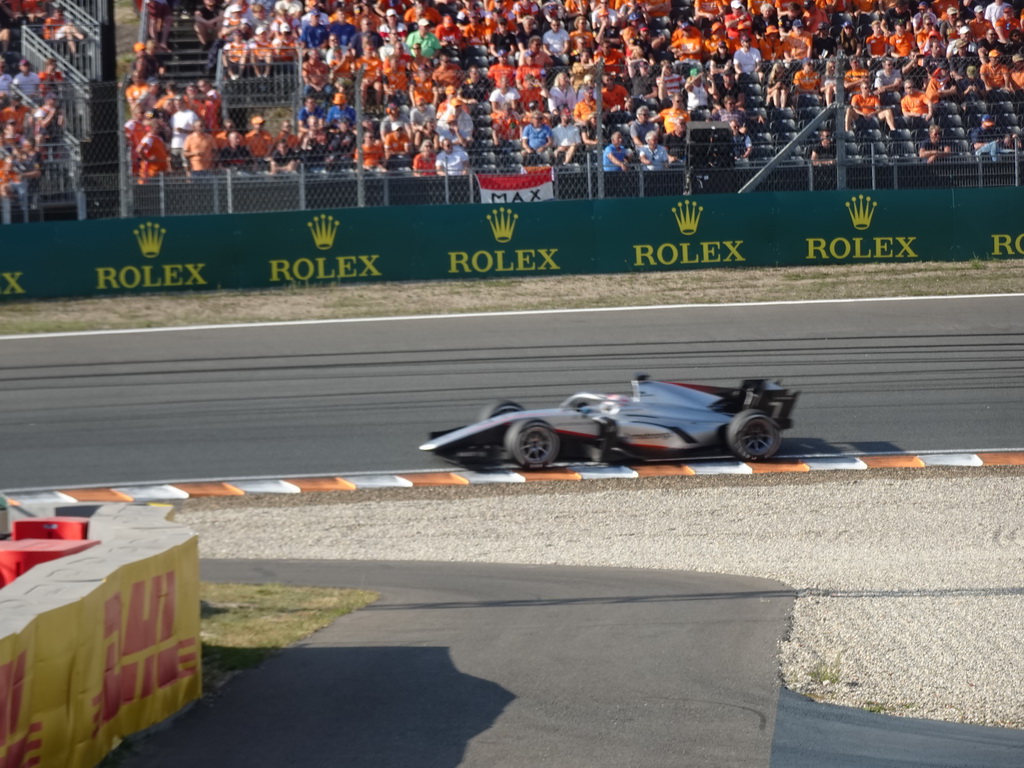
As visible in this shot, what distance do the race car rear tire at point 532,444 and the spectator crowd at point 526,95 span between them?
6.60 metres

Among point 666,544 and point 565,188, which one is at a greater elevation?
point 565,188

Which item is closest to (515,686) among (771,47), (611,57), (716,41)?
(611,57)

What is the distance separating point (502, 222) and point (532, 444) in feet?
21.0

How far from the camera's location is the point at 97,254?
56.3 feet

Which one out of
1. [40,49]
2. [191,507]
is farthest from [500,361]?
[40,49]

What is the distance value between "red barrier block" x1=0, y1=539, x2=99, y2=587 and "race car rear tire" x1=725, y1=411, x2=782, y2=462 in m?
7.75

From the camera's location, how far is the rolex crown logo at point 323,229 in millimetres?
17500

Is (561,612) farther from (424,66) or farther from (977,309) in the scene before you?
(424,66)

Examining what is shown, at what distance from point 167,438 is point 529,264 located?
661cm

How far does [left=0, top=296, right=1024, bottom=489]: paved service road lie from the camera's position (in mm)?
13023

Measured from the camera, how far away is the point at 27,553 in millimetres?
5723

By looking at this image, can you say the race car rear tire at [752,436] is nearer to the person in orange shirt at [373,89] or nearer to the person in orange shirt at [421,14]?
the person in orange shirt at [373,89]

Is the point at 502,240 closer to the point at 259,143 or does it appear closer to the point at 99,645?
the point at 259,143

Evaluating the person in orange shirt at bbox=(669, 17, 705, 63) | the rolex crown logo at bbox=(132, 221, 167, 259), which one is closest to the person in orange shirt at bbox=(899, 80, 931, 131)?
the person in orange shirt at bbox=(669, 17, 705, 63)
